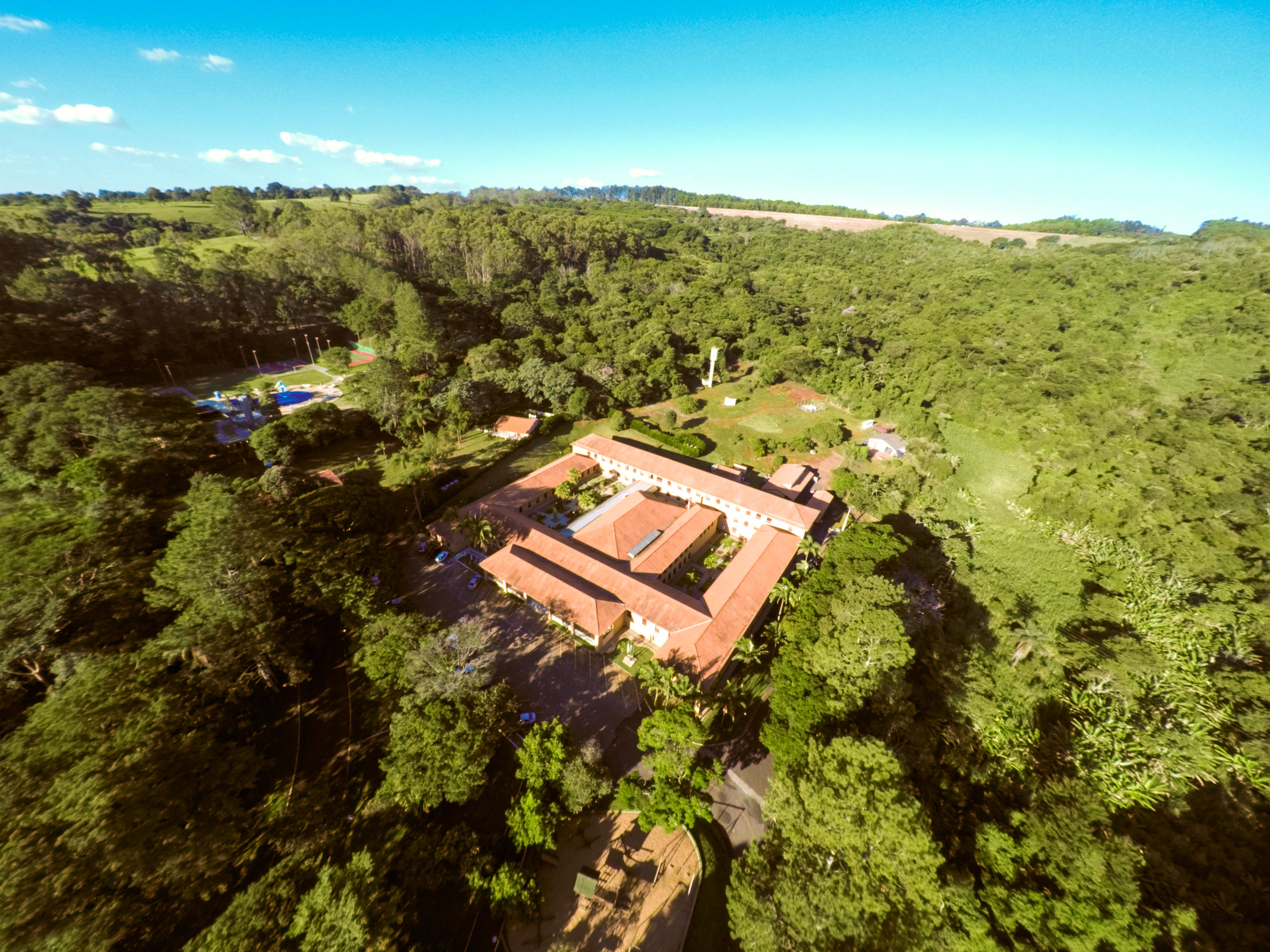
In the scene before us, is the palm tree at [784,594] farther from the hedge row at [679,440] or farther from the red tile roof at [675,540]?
the hedge row at [679,440]

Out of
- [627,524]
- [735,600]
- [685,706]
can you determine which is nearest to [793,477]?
[627,524]

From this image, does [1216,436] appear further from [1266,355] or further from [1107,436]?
[1266,355]

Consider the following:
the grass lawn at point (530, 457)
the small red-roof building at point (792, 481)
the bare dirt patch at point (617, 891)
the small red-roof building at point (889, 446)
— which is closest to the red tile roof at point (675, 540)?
the small red-roof building at point (792, 481)

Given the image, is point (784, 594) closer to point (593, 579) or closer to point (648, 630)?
point (648, 630)

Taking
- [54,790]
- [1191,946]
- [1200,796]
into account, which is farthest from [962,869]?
[54,790]

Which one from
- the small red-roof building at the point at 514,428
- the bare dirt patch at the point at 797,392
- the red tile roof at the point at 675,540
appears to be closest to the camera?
the red tile roof at the point at 675,540

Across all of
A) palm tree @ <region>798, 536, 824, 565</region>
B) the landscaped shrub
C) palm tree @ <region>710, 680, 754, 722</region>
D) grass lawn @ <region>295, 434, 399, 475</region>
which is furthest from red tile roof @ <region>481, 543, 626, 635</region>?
the landscaped shrub
